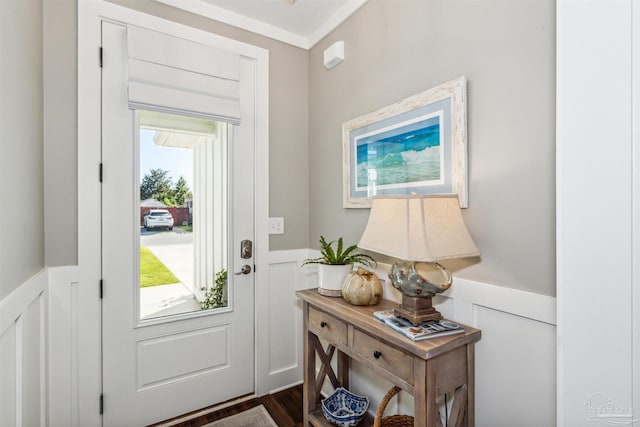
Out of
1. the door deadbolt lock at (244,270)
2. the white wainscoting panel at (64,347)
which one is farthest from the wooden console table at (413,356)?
the white wainscoting panel at (64,347)

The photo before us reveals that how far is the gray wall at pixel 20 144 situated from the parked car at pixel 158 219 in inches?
18.7

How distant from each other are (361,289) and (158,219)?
1293 mm

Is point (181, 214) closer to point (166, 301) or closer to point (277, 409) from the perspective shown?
point (166, 301)

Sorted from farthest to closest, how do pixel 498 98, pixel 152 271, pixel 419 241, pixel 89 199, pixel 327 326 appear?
1. pixel 152 271
2. pixel 89 199
3. pixel 327 326
4. pixel 498 98
5. pixel 419 241

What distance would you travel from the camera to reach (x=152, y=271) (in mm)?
1892

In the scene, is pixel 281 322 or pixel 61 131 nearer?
pixel 61 131

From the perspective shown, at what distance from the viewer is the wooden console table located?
1.06m

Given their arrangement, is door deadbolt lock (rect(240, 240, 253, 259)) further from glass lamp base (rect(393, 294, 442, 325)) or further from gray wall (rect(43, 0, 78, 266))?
glass lamp base (rect(393, 294, 442, 325))

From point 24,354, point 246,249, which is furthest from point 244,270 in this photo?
point 24,354

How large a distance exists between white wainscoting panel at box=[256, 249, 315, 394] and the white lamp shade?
123 cm

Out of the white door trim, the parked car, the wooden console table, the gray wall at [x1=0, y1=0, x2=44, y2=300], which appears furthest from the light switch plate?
the gray wall at [x1=0, y1=0, x2=44, y2=300]

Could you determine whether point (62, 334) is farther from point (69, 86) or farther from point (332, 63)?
point (332, 63)

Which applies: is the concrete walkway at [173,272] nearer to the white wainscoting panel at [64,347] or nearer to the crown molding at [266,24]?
the white wainscoting panel at [64,347]

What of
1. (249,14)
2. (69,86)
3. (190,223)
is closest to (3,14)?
(69,86)
